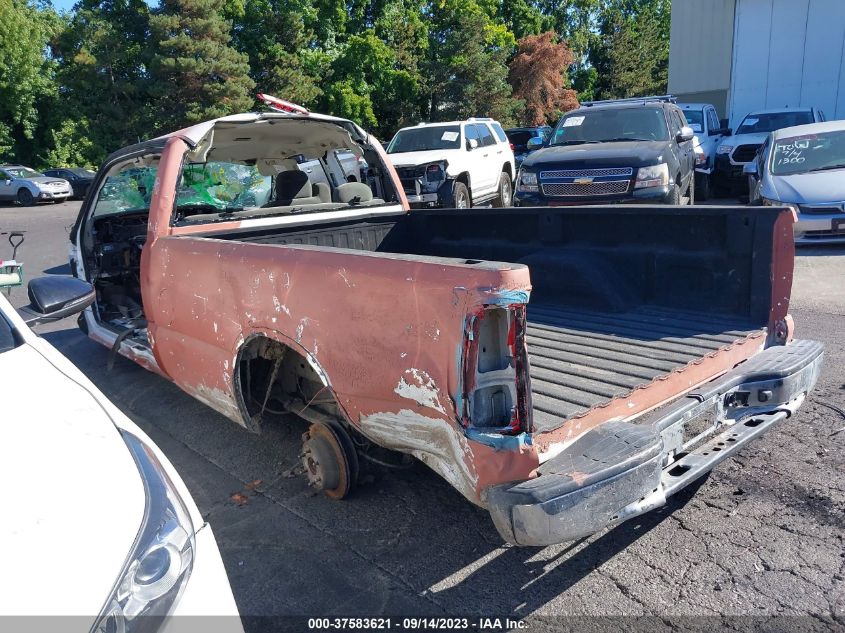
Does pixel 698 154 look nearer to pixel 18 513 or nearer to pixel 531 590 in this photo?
pixel 531 590

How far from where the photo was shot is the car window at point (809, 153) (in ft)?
32.3

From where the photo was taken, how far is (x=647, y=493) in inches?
96.1

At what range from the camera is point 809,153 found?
10.1 metres

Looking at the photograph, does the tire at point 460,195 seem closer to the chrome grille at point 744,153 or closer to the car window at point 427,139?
the car window at point 427,139

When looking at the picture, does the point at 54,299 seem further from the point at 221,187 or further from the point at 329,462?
the point at 221,187

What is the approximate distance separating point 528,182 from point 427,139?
4.59m

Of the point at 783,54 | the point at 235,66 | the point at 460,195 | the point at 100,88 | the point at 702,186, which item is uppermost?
the point at 235,66

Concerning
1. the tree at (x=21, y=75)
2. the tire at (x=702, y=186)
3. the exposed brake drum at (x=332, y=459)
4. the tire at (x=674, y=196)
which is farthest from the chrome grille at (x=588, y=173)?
the tree at (x=21, y=75)

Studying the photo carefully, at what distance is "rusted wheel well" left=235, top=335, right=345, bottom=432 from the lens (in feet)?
11.2

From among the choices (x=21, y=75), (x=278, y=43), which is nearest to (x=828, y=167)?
(x=278, y=43)

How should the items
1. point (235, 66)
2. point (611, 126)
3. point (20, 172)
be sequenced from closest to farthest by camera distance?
point (611, 126)
point (20, 172)
point (235, 66)

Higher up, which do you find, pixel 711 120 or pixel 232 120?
pixel 232 120

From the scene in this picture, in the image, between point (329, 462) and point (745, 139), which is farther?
point (745, 139)

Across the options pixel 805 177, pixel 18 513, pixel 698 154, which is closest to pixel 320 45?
pixel 698 154
